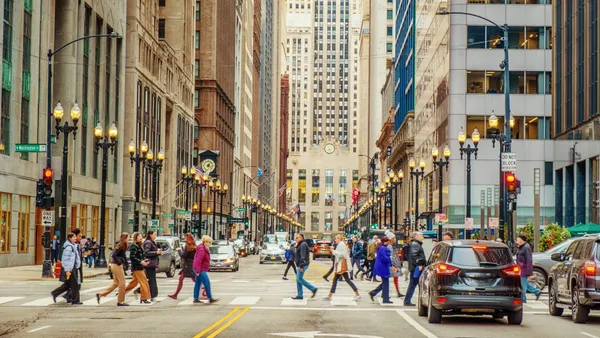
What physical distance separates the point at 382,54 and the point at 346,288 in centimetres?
16411

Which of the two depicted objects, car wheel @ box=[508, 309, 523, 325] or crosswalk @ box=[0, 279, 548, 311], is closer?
car wheel @ box=[508, 309, 523, 325]

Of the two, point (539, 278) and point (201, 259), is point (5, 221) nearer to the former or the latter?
point (201, 259)

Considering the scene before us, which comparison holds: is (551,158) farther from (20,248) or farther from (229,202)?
(229,202)

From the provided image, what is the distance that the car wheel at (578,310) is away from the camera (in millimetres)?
20797

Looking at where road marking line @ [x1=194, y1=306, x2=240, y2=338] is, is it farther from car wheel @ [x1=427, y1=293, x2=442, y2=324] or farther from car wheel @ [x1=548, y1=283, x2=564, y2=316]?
car wheel @ [x1=548, y1=283, x2=564, y2=316]

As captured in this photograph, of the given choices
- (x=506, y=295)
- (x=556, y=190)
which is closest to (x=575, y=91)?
(x=556, y=190)

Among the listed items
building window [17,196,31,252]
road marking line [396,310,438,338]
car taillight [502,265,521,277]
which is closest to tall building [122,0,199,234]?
building window [17,196,31,252]

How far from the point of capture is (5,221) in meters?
49.3

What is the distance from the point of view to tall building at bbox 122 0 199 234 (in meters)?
76.4

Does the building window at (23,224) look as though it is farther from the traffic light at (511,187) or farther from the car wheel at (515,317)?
the car wheel at (515,317)

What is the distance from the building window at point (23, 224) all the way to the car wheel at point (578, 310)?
3634 centimetres

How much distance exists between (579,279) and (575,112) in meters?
42.8

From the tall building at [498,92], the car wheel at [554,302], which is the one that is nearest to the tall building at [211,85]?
the tall building at [498,92]

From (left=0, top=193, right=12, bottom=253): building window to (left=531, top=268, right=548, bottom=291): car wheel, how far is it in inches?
1071
